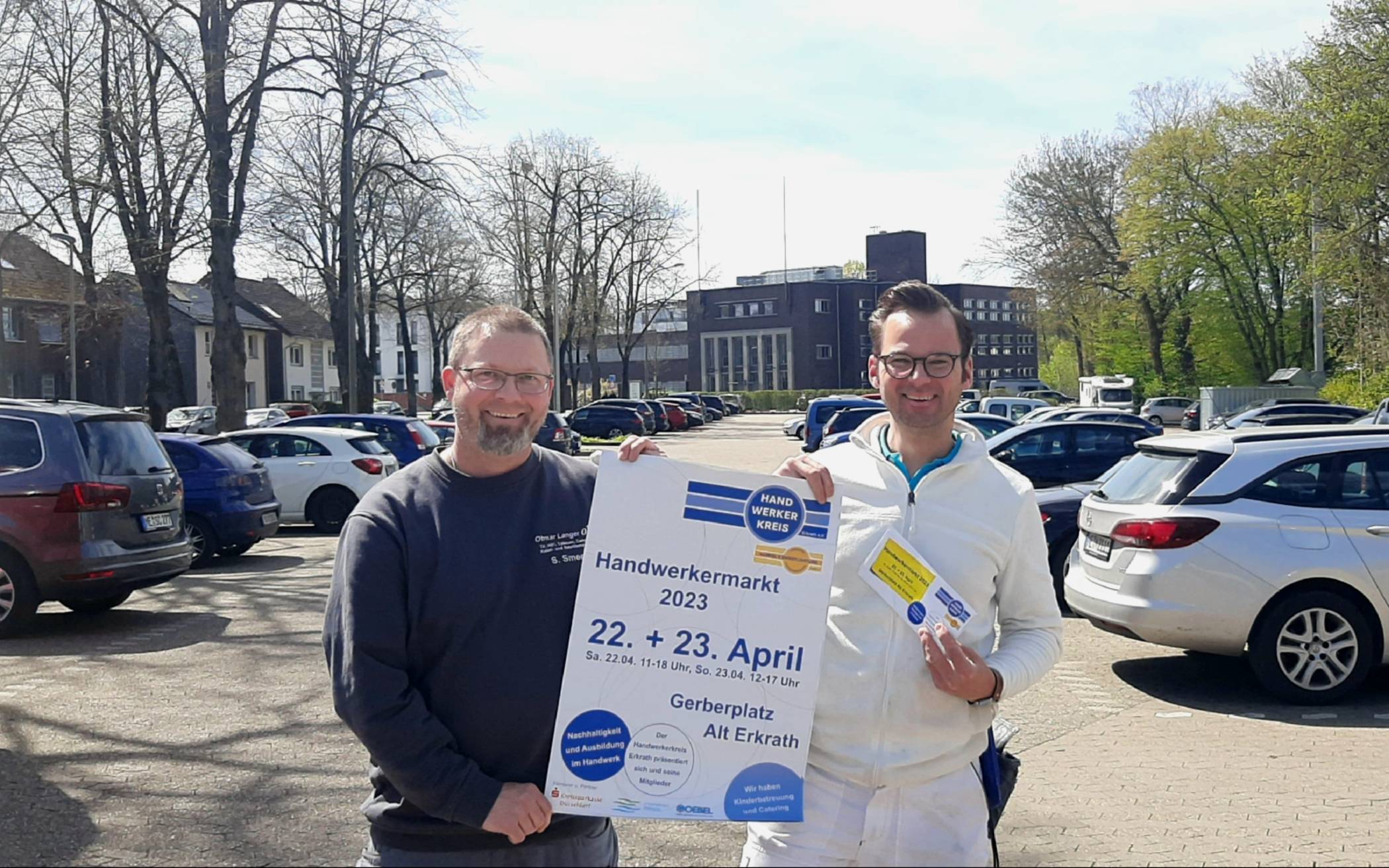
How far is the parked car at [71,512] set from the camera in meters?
10.1

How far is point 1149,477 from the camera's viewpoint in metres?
8.67

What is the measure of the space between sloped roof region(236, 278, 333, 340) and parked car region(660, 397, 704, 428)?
25932 millimetres

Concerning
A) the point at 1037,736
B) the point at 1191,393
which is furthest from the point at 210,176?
the point at 1191,393

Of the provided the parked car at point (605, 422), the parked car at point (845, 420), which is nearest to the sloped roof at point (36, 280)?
the parked car at point (605, 422)

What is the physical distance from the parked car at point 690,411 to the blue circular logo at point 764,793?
64.4m

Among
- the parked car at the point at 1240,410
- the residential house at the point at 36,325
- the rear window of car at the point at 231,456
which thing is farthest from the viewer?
the residential house at the point at 36,325

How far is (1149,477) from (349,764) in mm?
5636

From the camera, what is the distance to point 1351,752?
21.9ft

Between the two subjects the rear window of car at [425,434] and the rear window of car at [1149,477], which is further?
the rear window of car at [425,434]

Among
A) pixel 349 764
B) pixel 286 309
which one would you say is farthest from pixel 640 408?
pixel 349 764

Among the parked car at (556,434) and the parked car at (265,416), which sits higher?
the parked car at (265,416)

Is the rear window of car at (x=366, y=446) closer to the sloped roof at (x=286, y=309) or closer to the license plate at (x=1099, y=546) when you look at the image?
the license plate at (x=1099, y=546)

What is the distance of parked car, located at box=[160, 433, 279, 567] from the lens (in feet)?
48.4

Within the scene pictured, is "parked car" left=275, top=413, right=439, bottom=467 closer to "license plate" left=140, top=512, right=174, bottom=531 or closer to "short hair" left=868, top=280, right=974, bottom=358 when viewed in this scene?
"license plate" left=140, top=512, right=174, bottom=531
